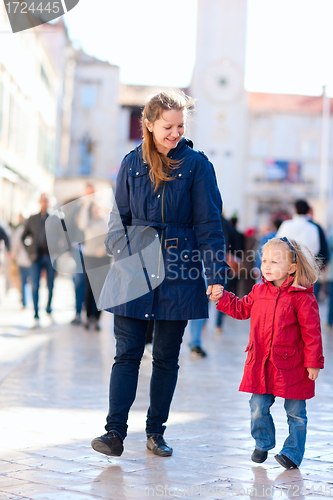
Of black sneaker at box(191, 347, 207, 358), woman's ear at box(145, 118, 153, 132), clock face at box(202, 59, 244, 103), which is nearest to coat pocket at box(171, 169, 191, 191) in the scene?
woman's ear at box(145, 118, 153, 132)

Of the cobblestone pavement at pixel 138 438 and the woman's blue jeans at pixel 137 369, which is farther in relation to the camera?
the woman's blue jeans at pixel 137 369

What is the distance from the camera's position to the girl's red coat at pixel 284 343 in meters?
3.93

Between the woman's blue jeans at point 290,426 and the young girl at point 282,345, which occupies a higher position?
Result: the young girl at point 282,345

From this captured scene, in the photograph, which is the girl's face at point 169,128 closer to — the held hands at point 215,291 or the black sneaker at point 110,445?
the held hands at point 215,291

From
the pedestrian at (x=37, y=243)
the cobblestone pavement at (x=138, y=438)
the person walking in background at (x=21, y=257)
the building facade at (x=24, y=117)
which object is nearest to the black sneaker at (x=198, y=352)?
the cobblestone pavement at (x=138, y=438)

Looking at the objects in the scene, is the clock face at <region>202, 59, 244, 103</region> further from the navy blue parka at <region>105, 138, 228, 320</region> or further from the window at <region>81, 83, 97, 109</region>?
the navy blue parka at <region>105, 138, 228, 320</region>

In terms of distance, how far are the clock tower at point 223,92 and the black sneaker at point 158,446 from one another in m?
45.5

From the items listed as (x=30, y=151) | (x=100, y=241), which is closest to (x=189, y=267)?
(x=100, y=241)

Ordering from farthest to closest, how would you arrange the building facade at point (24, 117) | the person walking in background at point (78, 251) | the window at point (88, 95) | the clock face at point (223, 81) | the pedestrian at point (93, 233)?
the clock face at point (223, 81)
the window at point (88, 95)
the building facade at point (24, 117)
the person walking in background at point (78, 251)
the pedestrian at point (93, 233)

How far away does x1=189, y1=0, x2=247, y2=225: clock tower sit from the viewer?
4938cm

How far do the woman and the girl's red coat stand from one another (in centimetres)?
26

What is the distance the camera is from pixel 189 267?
4.09m

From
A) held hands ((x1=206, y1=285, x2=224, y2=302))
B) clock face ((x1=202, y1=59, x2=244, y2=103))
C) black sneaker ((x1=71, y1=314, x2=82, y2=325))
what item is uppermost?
clock face ((x1=202, y1=59, x2=244, y2=103))

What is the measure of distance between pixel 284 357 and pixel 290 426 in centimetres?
38
